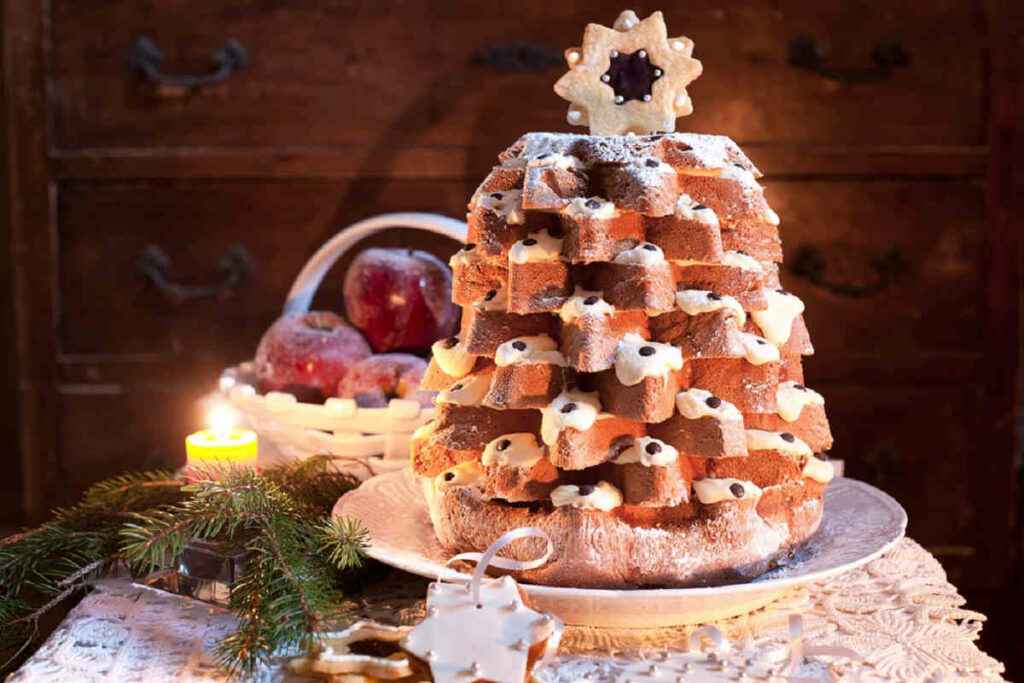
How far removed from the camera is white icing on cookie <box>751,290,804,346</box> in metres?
0.70

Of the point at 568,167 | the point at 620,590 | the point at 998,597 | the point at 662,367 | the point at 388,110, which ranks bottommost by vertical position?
the point at 998,597

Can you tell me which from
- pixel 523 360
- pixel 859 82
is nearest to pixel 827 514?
pixel 523 360

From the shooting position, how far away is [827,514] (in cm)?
77

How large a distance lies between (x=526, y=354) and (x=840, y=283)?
0.83 m

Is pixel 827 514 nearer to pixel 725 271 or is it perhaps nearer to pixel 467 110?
pixel 725 271

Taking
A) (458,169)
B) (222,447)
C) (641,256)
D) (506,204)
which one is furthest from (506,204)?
(458,169)

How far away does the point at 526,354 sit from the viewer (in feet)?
2.18

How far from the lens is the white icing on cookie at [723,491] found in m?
0.65

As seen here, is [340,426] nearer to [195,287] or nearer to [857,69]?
[195,287]

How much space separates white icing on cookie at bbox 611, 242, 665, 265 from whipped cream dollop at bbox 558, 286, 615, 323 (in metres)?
0.03

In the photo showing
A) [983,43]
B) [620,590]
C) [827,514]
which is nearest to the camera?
[620,590]

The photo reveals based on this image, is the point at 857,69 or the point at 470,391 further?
the point at 857,69

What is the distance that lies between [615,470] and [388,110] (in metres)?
0.84

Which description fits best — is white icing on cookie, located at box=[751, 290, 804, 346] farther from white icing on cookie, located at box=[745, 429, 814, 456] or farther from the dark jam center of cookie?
the dark jam center of cookie
